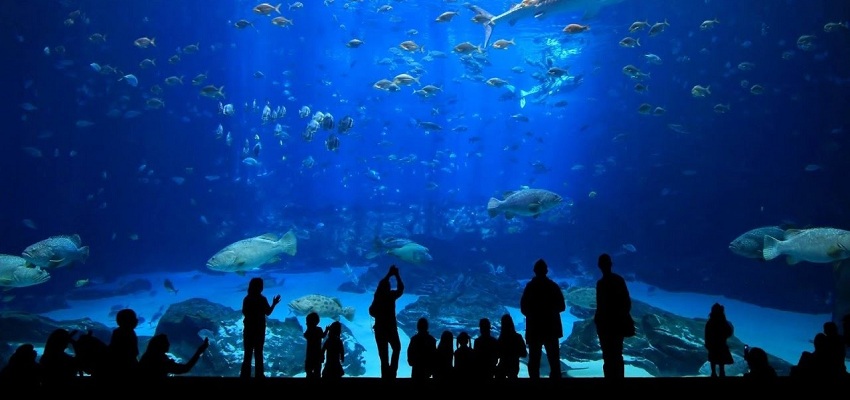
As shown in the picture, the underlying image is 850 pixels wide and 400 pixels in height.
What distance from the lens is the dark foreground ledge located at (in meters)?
3.30

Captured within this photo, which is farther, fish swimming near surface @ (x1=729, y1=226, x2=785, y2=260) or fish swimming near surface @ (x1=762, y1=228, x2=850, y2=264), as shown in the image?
fish swimming near surface @ (x1=729, y1=226, x2=785, y2=260)

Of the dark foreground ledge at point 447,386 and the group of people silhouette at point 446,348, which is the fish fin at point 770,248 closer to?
the group of people silhouette at point 446,348

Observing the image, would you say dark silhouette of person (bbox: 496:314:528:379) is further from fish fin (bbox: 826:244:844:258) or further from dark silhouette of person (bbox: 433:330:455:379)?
fish fin (bbox: 826:244:844:258)

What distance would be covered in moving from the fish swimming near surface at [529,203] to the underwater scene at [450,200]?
40 millimetres

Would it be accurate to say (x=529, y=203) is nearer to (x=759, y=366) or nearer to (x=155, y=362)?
(x=759, y=366)

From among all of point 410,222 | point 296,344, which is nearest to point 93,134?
point 410,222

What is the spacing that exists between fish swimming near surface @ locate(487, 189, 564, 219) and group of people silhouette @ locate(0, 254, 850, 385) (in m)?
4.18

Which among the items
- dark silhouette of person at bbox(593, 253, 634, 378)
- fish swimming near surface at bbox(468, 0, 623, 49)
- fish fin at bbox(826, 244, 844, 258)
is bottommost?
dark silhouette of person at bbox(593, 253, 634, 378)

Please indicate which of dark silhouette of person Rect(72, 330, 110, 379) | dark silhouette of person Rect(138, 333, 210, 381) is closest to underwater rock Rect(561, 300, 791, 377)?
dark silhouette of person Rect(138, 333, 210, 381)

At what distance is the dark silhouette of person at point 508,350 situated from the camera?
412cm

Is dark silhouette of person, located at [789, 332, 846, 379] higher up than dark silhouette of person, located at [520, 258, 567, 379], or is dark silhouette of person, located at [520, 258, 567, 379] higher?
dark silhouette of person, located at [520, 258, 567, 379]

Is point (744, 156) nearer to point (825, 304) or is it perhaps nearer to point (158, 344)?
point (825, 304)

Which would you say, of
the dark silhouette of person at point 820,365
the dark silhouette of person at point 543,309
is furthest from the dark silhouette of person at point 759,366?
the dark silhouette of person at point 543,309

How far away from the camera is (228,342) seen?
26.5 feet
